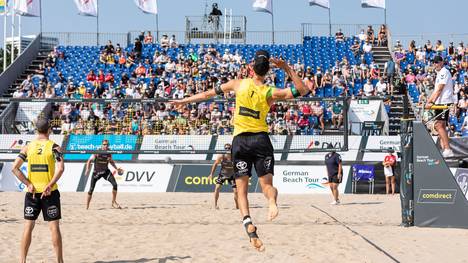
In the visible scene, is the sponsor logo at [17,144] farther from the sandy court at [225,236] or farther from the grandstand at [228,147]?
the sandy court at [225,236]

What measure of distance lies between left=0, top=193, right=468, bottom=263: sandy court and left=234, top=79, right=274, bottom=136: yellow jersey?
115 inches

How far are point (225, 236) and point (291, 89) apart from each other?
5002 mm

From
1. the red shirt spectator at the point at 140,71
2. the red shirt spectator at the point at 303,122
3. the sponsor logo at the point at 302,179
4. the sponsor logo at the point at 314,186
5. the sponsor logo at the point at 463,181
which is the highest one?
the red shirt spectator at the point at 140,71

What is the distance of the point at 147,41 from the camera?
112ft

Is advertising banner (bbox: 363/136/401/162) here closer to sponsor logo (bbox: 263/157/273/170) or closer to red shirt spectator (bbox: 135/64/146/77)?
red shirt spectator (bbox: 135/64/146/77)

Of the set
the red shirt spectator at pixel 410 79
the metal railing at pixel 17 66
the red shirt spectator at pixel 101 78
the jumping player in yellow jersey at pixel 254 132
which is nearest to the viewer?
the jumping player in yellow jersey at pixel 254 132

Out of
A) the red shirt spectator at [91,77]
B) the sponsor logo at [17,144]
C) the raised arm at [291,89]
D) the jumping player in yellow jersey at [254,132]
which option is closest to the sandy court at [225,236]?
the jumping player in yellow jersey at [254,132]

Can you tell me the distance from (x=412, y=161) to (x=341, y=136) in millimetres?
8525

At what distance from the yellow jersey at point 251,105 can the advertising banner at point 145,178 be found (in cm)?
1519

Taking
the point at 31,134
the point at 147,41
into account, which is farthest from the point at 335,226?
the point at 147,41

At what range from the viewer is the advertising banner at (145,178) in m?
22.1

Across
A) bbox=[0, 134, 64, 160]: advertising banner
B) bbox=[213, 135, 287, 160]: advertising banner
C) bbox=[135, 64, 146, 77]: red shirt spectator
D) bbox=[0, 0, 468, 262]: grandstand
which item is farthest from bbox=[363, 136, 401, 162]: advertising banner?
bbox=[135, 64, 146, 77]: red shirt spectator

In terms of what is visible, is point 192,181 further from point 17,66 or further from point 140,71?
point 17,66

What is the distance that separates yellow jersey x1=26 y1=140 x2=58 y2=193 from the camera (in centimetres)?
837
